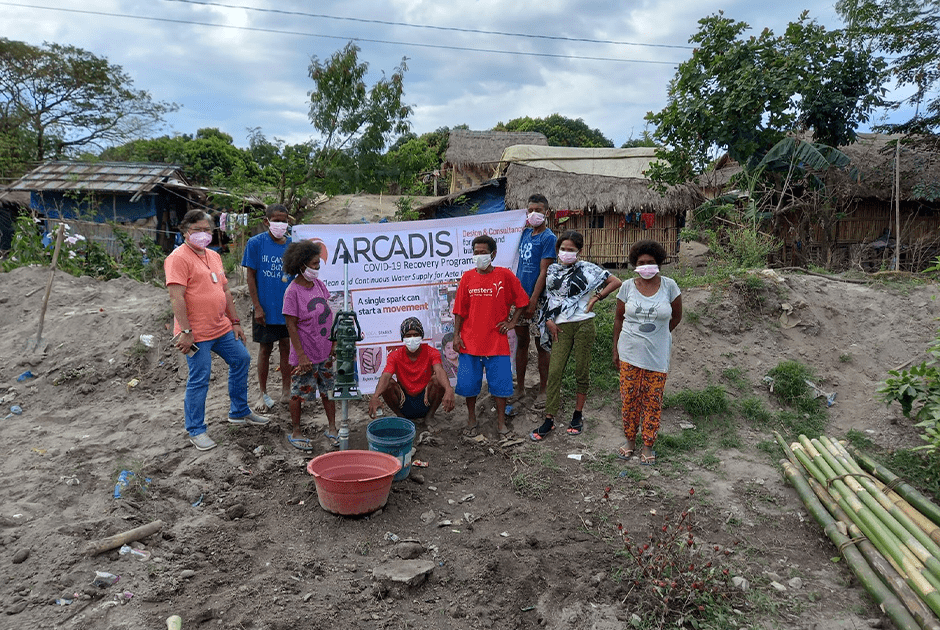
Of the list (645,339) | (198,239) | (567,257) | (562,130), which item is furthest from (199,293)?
(562,130)

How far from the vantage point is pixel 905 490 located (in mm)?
3396

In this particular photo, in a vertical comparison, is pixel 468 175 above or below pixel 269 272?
above

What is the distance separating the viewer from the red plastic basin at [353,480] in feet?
11.1

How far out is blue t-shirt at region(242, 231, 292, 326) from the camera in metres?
4.83

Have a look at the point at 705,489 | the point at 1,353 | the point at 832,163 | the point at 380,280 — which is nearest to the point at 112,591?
the point at 380,280

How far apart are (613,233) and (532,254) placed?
10.00 meters

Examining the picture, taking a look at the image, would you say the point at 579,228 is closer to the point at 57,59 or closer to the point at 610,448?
the point at 610,448

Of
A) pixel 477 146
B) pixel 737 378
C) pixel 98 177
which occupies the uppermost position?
pixel 477 146

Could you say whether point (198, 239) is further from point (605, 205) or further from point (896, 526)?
point (605, 205)

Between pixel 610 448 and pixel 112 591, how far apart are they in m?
3.54

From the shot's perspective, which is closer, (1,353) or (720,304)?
(720,304)

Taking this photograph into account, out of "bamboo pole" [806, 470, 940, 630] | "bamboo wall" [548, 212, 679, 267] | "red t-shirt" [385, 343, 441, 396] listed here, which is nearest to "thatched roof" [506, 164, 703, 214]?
"bamboo wall" [548, 212, 679, 267]

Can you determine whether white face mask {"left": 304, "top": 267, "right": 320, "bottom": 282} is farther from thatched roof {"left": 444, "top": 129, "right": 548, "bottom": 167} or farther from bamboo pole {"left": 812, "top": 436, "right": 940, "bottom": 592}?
thatched roof {"left": 444, "top": 129, "right": 548, "bottom": 167}

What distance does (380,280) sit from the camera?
536cm
